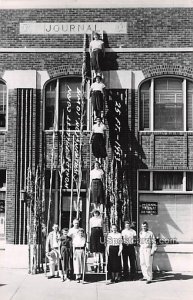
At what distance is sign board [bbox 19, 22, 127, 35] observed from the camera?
633 inches

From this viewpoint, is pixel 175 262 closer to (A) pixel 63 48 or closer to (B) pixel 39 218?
(B) pixel 39 218

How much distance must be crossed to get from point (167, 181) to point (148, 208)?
3.54 feet

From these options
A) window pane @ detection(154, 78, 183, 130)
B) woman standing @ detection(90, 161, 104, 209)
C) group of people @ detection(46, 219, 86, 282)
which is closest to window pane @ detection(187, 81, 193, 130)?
window pane @ detection(154, 78, 183, 130)

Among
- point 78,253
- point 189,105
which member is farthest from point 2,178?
point 189,105

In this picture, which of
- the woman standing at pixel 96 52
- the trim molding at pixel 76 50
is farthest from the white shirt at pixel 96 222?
the trim molding at pixel 76 50

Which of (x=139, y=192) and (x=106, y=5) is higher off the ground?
(x=106, y=5)

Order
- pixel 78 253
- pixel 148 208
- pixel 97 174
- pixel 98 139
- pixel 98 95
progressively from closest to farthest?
pixel 78 253, pixel 97 174, pixel 98 139, pixel 98 95, pixel 148 208

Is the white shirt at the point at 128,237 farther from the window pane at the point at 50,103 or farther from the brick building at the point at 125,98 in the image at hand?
the window pane at the point at 50,103

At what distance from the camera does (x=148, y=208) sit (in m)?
16.0

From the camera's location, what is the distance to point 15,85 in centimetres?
1603

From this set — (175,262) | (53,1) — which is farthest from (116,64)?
(175,262)

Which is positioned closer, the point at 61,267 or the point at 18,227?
the point at 61,267

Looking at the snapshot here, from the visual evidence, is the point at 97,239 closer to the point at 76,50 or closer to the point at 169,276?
the point at 169,276

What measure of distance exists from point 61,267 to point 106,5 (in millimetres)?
8460
